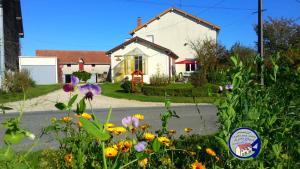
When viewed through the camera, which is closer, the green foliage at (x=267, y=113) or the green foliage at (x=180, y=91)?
the green foliage at (x=267, y=113)

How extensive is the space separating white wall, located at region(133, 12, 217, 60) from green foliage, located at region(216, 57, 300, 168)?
41.2 metres

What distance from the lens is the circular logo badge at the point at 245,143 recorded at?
7.55ft

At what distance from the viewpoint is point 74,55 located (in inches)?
2413

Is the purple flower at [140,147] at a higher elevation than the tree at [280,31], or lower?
lower

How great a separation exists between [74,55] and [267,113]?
59843mm

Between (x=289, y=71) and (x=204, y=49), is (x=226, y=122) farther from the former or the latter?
(x=204, y=49)

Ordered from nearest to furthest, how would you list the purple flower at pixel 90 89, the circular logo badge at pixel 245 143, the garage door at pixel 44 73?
the purple flower at pixel 90 89
the circular logo badge at pixel 245 143
the garage door at pixel 44 73

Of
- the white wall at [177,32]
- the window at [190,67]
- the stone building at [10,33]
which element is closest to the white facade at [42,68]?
the stone building at [10,33]

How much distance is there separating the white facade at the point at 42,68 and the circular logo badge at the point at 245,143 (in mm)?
41599

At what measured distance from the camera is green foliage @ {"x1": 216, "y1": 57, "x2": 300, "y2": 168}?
2.68 metres

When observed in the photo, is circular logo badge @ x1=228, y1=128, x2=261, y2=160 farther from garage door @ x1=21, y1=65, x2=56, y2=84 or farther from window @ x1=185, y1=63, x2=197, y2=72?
garage door @ x1=21, y1=65, x2=56, y2=84

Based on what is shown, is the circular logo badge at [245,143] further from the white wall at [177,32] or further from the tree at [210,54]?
the white wall at [177,32]

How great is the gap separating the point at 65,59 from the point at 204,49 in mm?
26889

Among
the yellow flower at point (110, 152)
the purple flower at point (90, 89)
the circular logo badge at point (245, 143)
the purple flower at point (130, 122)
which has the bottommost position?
the yellow flower at point (110, 152)
